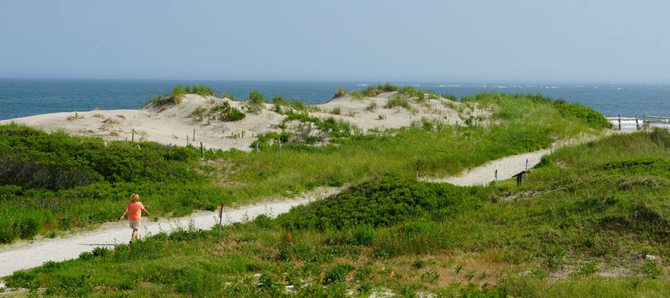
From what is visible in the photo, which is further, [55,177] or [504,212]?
[55,177]

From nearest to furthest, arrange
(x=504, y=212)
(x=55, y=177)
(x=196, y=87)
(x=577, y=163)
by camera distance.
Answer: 1. (x=504, y=212)
2. (x=55, y=177)
3. (x=577, y=163)
4. (x=196, y=87)

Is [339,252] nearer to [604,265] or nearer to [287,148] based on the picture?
[604,265]

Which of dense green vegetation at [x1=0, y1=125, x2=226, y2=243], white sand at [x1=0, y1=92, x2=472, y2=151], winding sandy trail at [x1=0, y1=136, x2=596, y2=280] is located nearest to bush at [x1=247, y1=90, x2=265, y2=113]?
white sand at [x1=0, y1=92, x2=472, y2=151]

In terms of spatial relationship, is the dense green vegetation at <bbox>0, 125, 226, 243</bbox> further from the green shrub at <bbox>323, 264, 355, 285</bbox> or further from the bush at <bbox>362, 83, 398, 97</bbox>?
the bush at <bbox>362, 83, 398, 97</bbox>

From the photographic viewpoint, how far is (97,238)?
54.9 ft

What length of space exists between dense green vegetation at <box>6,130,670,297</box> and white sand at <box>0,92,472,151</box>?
18.2m

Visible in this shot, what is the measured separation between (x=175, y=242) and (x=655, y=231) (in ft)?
36.1

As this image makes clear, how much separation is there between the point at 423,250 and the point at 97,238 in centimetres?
834

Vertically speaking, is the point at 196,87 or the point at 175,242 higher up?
the point at 196,87

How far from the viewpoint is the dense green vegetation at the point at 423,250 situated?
11672 millimetres

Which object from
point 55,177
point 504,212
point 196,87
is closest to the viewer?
point 504,212

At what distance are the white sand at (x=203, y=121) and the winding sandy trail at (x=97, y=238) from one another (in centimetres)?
1489

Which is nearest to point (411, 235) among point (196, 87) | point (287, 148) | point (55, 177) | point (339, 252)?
point (339, 252)

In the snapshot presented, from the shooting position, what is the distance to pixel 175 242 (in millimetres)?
15680
